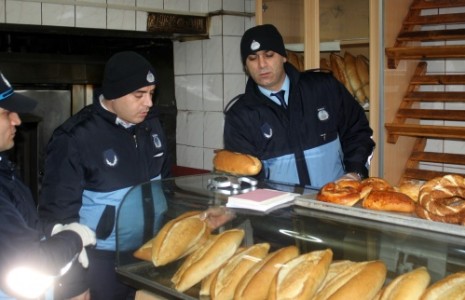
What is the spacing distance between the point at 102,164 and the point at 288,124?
35.4 inches

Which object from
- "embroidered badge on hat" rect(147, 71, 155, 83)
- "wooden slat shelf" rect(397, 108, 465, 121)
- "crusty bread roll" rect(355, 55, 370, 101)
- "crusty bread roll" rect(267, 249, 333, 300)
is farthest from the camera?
"crusty bread roll" rect(355, 55, 370, 101)

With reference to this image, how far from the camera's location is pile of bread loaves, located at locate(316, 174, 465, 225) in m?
1.48

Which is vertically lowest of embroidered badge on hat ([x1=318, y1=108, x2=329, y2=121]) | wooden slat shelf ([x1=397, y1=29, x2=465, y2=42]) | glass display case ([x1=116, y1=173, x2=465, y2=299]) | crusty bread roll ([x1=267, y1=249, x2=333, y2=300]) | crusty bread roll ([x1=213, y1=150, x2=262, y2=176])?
crusty bread roll ([x1=267, y1=249, x2=333, y2=300])

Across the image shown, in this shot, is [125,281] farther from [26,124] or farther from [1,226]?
[26,124]

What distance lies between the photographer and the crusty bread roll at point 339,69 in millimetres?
3875

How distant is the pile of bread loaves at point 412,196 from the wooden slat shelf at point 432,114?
1.81 metres

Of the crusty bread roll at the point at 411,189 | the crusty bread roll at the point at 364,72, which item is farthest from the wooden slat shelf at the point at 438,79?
the crusty bread roll at the point at 411,189

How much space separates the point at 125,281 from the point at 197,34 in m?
2.60

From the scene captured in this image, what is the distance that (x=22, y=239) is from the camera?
6.10ft

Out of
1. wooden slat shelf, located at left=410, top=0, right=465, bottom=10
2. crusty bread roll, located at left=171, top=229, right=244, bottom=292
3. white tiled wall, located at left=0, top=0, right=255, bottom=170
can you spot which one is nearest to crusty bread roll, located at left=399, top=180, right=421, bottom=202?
crusty bread roll, located at left=171, top=229, right=244, bottom=292

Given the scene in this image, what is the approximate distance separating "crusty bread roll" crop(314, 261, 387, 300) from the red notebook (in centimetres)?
44

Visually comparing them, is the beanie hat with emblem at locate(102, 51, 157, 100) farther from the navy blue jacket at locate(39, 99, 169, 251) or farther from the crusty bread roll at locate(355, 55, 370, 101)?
the crusty bread roll at locate(355, 55, 370, 101)

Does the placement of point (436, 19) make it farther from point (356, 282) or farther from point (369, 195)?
point (356, 282)

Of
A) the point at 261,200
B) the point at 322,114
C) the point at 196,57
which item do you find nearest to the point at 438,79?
the point at 322,114
